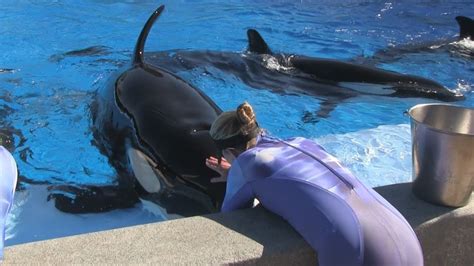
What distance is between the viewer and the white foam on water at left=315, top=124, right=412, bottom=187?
200 inches

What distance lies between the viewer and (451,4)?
1504 cm

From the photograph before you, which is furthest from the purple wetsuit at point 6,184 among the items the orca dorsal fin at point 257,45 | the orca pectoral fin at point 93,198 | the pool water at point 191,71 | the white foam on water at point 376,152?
the orca dorsal fin at point 257,45

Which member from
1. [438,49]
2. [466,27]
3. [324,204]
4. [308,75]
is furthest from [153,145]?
[466,27]

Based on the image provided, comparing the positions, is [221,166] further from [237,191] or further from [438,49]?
[438,49]

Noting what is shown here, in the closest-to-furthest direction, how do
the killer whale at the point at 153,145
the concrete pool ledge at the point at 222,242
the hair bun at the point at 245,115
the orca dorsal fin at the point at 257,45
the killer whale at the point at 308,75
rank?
1. the concrete pool ledge at the point at 222,242
2. the hair bun at the point at 245,115
3. the killer whale at the point at 153,145
4. the killer whale at the point at 308,75
5. the orca dorsal fin at the point at 257,45

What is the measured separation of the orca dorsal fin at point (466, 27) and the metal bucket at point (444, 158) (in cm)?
793

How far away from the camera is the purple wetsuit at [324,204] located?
7.30ft

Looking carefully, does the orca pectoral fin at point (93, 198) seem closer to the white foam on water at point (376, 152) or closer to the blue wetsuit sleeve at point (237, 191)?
the blue wetsuit sleeve at point (237, 191)

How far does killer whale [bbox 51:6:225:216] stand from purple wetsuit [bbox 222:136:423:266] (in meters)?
0.74

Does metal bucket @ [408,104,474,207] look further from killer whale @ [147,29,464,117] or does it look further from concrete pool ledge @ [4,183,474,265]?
killer whale @ [147,29,464,117]

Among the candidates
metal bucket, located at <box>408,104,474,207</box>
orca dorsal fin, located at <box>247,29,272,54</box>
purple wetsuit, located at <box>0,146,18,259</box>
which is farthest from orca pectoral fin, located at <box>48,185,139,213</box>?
orca dorsal fin, located at <box>247,29,272,54</box>

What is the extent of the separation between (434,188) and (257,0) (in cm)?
1288

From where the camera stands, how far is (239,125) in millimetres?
2686

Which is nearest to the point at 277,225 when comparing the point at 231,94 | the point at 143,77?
the point at 143,77
